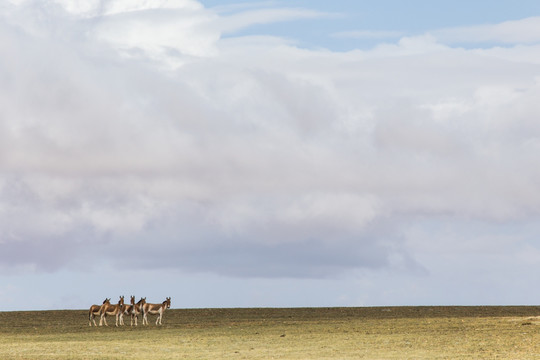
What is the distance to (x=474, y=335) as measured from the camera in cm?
4028

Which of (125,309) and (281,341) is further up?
(125,309)

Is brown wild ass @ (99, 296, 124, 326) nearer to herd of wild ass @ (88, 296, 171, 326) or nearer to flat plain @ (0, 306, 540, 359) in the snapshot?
herd of wild ass @ (88, 296, 171, 326)

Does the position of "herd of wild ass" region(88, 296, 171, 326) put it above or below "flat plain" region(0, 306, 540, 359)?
above

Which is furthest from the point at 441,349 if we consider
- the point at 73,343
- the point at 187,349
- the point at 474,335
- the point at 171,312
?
the point at 171,312

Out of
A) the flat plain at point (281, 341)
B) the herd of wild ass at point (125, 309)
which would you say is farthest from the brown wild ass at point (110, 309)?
the flat plain at point (281, 341)

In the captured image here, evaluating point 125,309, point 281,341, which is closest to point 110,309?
point 125,309

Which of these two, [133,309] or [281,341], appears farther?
[133,309]

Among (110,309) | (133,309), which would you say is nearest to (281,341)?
(133,309)

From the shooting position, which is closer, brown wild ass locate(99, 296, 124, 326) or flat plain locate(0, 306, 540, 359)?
flat plain locate(0, 306, 540, 359)

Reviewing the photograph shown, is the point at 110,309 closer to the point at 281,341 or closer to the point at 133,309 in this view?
the point at 133,309

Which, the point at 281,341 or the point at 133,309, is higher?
the point at 133,309

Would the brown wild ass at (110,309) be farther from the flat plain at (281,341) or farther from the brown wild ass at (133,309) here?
the flat plain at (281,341)

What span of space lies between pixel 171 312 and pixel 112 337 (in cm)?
3031

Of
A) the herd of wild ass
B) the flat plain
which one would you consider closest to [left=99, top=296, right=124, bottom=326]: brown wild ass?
the herd of wild ass
